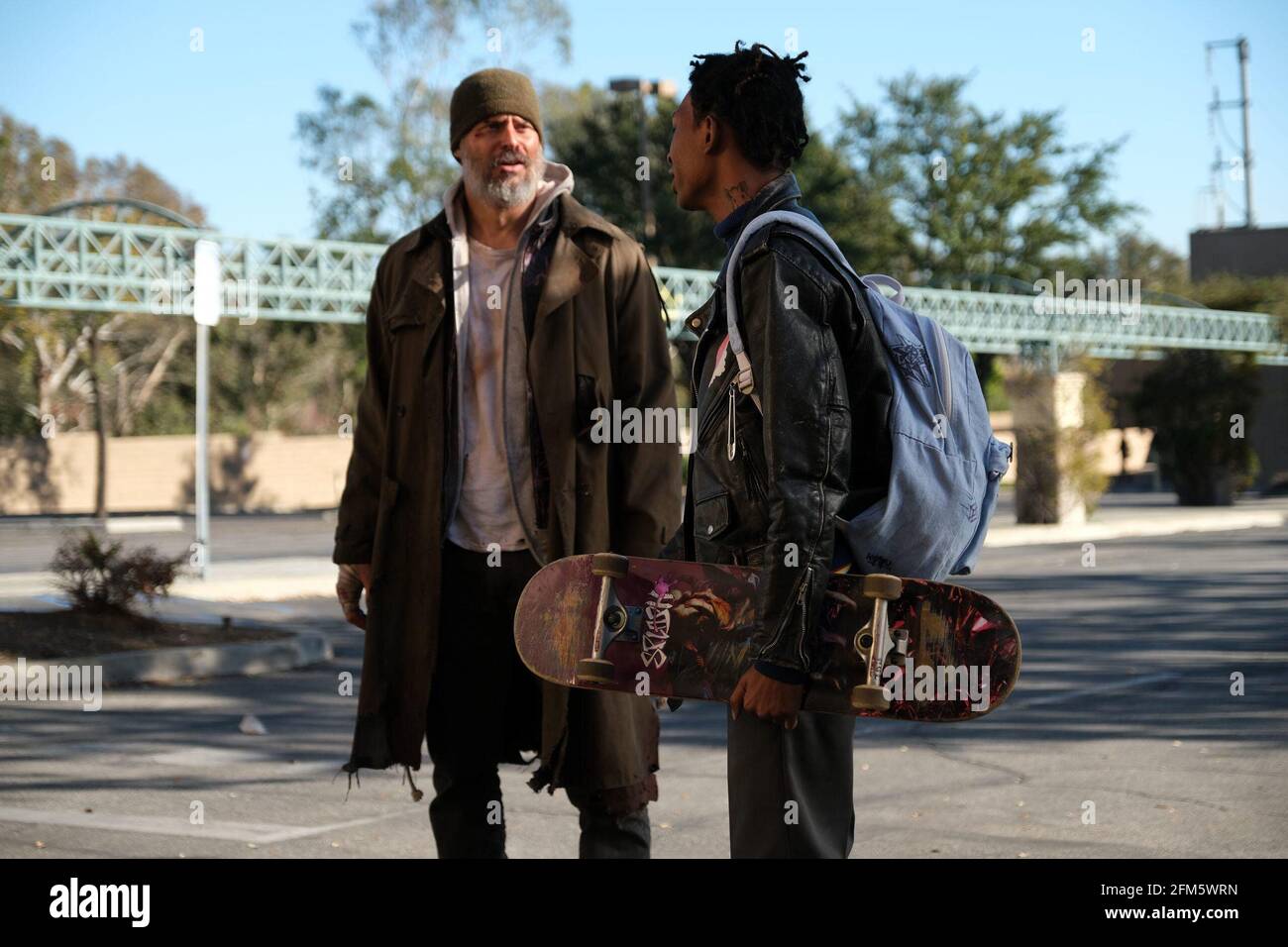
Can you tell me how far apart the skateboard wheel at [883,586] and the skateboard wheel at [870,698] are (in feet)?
0.53

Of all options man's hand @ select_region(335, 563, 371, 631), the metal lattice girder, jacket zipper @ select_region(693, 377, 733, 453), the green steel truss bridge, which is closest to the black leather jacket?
jacket zipper @ select_region(693, 377, 733, 453)

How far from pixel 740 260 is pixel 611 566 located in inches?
25.4

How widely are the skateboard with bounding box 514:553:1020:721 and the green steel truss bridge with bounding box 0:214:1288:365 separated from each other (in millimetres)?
A: 17529

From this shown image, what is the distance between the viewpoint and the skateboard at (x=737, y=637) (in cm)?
278

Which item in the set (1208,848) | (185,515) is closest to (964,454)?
(1208,848)

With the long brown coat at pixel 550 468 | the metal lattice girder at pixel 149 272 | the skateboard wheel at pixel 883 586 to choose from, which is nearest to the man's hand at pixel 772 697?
the skateboard wheel at pixel 883 586

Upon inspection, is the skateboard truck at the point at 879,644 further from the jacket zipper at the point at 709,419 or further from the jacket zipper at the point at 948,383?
the jacket zipper at the point at 709,419

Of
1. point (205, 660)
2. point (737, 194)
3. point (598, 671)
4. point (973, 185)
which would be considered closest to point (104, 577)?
point (205, 660)

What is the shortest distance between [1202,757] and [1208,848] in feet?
6.50

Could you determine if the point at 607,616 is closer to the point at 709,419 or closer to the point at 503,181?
the point at 709,419

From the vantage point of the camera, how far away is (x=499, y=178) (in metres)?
4.09

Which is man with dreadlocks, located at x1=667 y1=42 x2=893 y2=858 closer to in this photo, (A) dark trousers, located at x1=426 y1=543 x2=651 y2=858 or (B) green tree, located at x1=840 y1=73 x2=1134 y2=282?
(A) dark trousers, located at x1=426 y1=543 x2=651 y2=858

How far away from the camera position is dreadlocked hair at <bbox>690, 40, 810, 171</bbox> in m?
3.05

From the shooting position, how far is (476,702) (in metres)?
3.97
